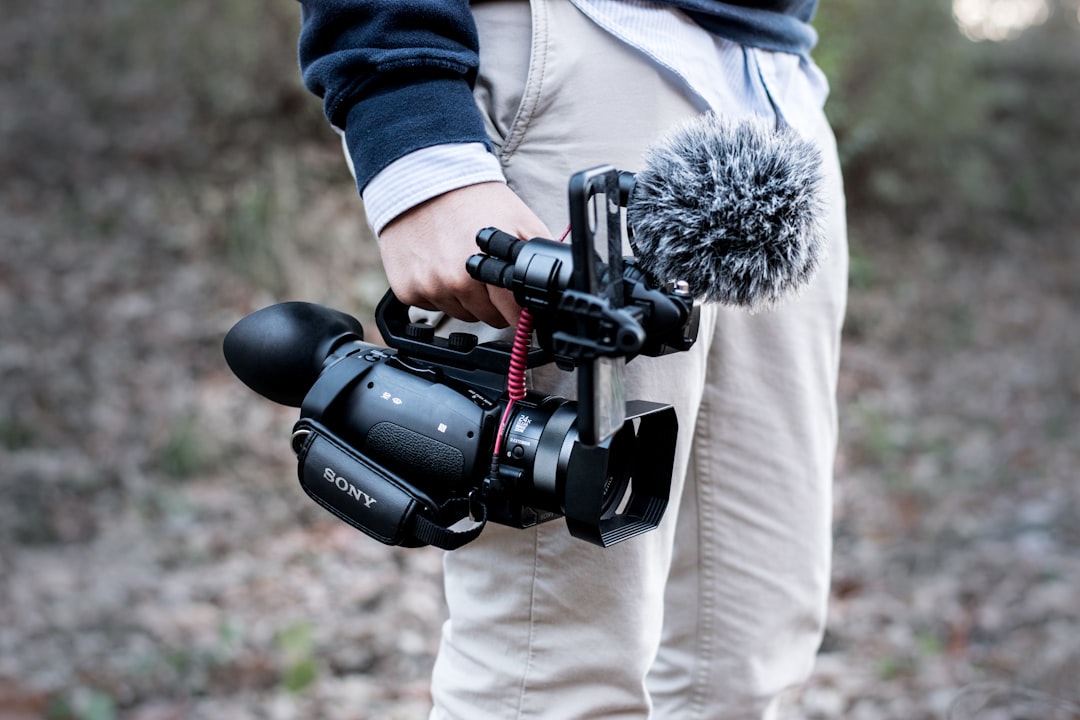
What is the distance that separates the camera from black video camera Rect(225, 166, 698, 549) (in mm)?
875

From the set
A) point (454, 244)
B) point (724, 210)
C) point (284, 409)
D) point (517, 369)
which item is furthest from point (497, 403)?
point (284, 409)

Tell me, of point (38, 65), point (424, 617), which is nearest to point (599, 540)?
point (424, 617)

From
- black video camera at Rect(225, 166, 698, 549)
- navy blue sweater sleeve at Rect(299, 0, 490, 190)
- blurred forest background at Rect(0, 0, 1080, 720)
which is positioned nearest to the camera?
black video camera at Rect(225, 166, 698, 549)

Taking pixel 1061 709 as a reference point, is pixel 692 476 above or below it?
above

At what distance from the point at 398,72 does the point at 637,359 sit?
0.40 m

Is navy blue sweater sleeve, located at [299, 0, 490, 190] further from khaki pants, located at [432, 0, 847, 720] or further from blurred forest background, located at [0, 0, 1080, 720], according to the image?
blurred forest background, located at [0, 0, 1080, 720]

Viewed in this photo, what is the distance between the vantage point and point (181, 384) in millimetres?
3572

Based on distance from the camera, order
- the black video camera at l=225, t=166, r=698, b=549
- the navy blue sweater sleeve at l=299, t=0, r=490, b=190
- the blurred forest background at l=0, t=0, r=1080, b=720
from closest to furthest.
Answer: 1. the black video camera at l=225, t=166, r=698, b=549
2. the navy blue sweater sleeve at l=299, t=0, r=490, b=190
3. the blurred forest background at l=0, t=0, r=1080, b=720

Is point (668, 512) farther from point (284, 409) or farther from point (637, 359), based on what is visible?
point (284, 409)

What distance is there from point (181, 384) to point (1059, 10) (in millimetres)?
7635

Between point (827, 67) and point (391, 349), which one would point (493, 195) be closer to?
point (391, 349)

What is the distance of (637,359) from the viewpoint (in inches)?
42.9

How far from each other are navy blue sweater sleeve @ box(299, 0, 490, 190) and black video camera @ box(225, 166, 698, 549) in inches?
5.9

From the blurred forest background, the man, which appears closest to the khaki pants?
the man
